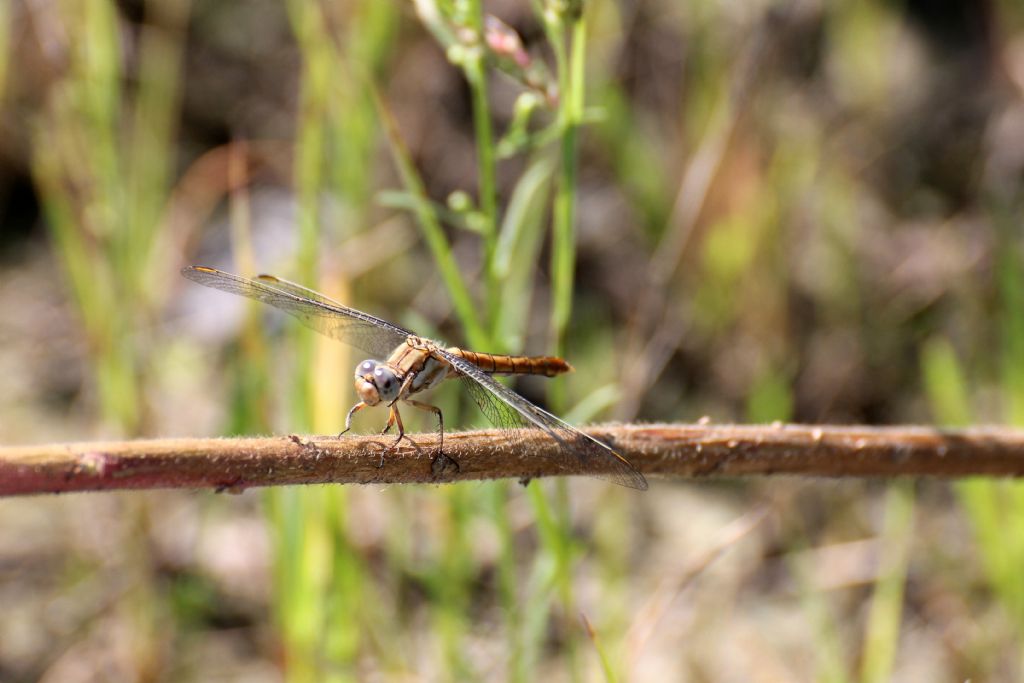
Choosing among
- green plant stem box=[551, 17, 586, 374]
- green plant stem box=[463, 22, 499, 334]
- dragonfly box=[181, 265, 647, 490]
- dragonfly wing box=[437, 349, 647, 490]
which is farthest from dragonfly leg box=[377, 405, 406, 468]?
green plant stem box=[551, 17, 586, 374]

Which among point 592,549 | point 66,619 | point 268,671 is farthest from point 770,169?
point 66,619

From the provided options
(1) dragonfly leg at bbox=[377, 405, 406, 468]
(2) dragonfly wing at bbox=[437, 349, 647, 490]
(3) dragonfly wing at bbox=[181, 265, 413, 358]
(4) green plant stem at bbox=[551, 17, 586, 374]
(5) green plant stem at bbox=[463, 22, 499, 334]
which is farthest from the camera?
(3) dragonfly wing at bbox=[181, 265, 413, 358]

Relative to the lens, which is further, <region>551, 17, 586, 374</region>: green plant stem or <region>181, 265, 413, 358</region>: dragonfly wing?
<region>181, 265, 413, 358</region>: dragonfly wing

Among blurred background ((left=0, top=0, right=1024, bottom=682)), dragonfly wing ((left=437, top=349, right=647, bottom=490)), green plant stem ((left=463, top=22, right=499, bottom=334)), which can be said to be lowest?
blurred background ((left=0, top=0, right=1024, bottom=682))

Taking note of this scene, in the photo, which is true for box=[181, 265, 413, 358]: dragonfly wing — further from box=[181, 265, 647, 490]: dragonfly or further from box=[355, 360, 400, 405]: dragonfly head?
box=[355, 360, 400, 405]: dragonfly head

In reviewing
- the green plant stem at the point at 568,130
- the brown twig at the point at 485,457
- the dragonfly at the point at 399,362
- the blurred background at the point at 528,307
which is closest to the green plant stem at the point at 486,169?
the blurred background at the point at 528,307

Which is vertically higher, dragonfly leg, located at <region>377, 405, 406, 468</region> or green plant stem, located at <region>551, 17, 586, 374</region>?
green plant stem, located at <region>551, 17, 586, 374</region>

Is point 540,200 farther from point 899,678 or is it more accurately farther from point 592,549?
point 899,678
